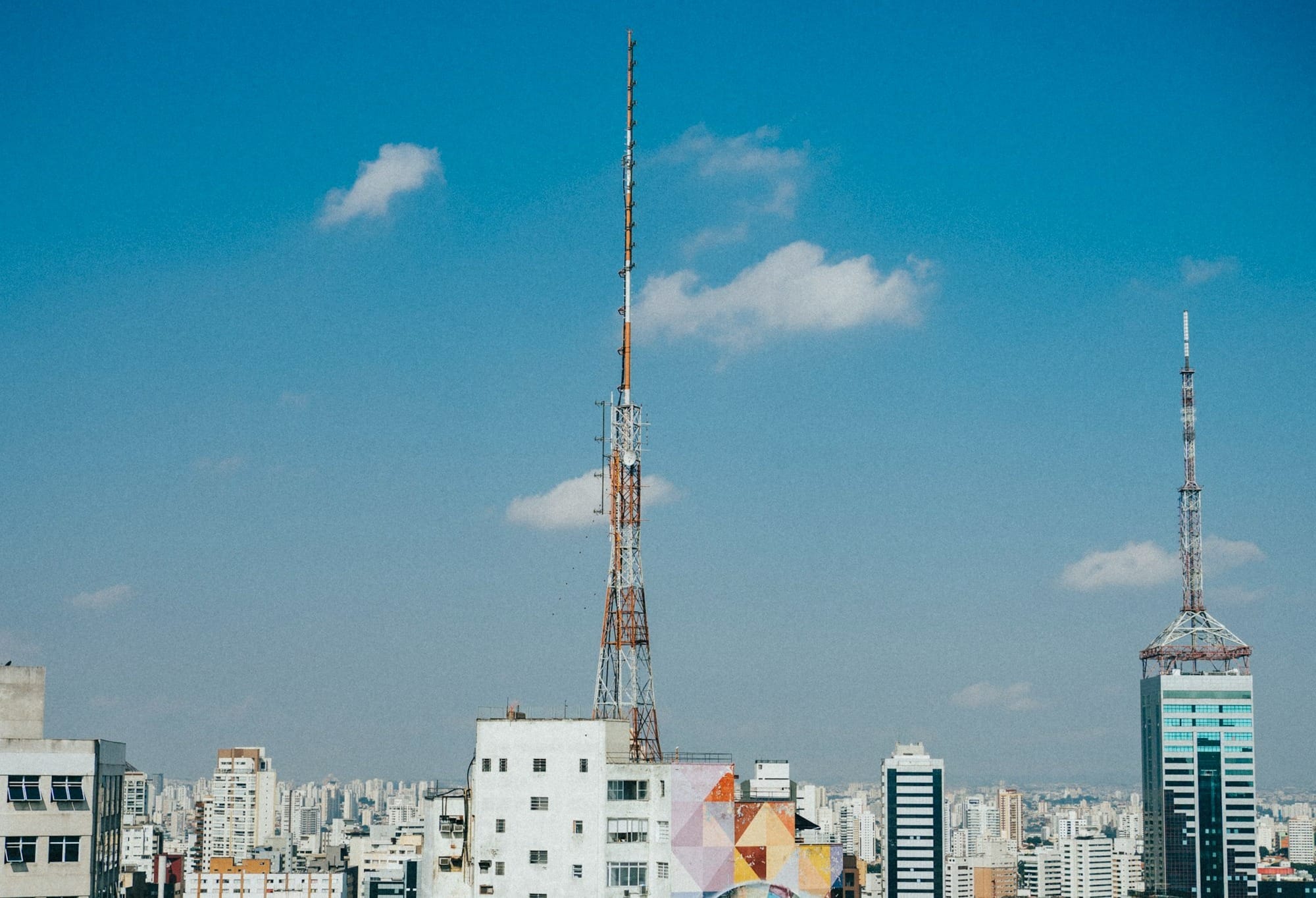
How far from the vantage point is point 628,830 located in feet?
151

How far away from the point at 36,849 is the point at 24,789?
4.34ft

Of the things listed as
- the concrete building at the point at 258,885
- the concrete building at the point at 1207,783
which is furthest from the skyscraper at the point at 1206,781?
the concrete building at the point at 258,885

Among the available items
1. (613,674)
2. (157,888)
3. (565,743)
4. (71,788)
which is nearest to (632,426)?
(613,674)

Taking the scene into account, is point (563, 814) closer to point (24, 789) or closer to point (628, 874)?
point (628, 874)

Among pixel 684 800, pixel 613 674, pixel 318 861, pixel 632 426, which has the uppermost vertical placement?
pixel 632 426

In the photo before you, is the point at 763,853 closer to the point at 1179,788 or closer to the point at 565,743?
the point at 565,743

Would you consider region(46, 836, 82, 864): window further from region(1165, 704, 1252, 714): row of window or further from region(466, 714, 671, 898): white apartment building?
region(1165, 704, 1252, 714): row of window

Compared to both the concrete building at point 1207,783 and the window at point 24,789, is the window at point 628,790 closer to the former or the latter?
the window at point 24,789

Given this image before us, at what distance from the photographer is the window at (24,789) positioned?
1446 inches

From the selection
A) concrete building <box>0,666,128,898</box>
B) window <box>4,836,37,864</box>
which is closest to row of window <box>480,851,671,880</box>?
concrete building <box>0,666,128,898</box>

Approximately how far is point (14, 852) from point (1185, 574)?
142m

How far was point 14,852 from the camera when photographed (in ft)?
119

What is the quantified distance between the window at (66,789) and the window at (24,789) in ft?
1.00

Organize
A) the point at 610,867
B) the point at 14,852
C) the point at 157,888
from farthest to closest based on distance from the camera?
the point at 157,888 → the point at 610,867 → the point at 14,852
